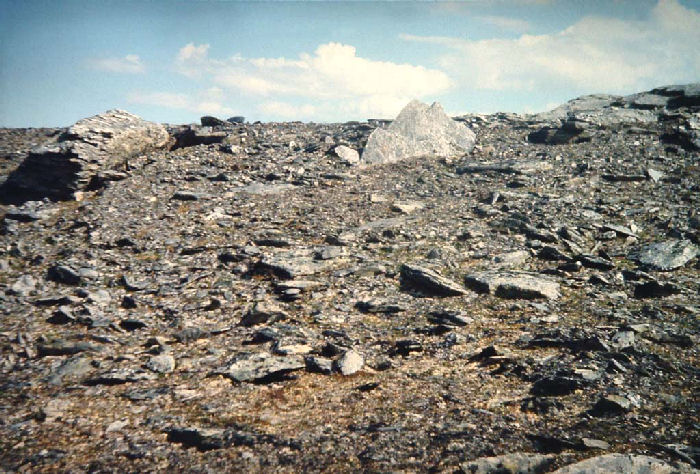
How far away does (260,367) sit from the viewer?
7.81 m

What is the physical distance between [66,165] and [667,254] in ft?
66.3

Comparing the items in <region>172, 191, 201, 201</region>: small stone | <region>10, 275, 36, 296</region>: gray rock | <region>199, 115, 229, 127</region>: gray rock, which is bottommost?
<region>10, 275, 36, 296</region>: gray rock

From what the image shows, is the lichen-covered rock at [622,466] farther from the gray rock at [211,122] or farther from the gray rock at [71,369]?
the gray rock at [211,122]

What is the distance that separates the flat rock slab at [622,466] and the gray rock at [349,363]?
378cm

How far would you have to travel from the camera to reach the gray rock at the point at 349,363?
25.6 ft

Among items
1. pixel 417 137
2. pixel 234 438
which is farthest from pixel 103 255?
pixel 417 137

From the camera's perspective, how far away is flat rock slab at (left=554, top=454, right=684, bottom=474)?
16.1 feet

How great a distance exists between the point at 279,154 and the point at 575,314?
14.6 metres

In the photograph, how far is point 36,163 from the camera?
15.4 metres

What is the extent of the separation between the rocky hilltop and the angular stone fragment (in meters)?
0.05

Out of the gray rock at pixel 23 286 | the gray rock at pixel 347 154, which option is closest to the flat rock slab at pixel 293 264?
the gray rock at pixel 23 286

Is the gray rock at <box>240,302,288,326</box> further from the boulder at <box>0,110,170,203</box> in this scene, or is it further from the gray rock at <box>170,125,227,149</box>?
the gray rock at <box>170,125,227,149</box>

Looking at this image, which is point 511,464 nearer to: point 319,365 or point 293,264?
point 319,365

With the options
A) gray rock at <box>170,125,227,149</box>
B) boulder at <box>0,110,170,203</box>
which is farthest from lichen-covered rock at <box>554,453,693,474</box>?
gray rock at <box>170,125,227,149</box>
